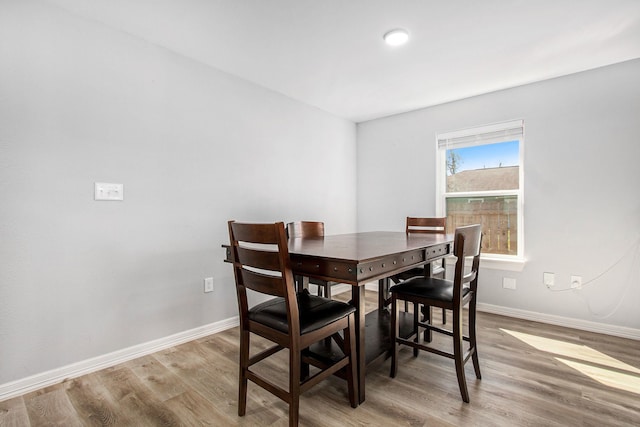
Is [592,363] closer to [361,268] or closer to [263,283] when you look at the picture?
[361,268]

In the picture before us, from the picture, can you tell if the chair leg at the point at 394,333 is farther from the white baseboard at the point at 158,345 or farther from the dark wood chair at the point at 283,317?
the white baseboard at the point at 158,345

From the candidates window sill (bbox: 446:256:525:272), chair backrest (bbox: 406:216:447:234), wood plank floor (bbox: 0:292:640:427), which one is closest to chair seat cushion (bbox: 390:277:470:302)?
wood plank floor (bbox: 0:292:640:427)

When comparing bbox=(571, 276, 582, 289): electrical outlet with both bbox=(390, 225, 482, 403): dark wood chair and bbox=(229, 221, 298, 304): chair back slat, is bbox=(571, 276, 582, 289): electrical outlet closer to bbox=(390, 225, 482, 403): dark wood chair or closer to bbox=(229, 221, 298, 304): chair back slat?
bbox=(390, 225, 482, 403): dark wood chair

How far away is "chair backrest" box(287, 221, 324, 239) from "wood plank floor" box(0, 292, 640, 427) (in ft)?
3.05

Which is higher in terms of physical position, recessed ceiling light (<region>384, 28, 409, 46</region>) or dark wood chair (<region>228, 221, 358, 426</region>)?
recessed ceiling light (<region>384, 28, 409, 46</region>)

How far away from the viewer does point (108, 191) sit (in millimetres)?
2080

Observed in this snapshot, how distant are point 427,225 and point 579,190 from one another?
4.36 feet

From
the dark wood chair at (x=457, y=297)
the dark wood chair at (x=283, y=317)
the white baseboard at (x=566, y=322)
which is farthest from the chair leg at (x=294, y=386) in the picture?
the white baseboard at (x=566, y=322)

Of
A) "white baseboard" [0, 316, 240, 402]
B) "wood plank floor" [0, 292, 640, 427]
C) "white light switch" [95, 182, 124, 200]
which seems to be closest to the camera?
"wood plank floor" [0, 292, 640, 427]

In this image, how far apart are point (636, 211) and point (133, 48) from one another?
407 cm

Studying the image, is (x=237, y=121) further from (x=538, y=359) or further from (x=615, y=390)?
(x=615, y=390)

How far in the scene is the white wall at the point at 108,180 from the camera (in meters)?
1.77

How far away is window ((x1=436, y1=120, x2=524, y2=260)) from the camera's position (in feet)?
10.3

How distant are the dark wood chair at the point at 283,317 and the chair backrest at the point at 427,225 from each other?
161cm
